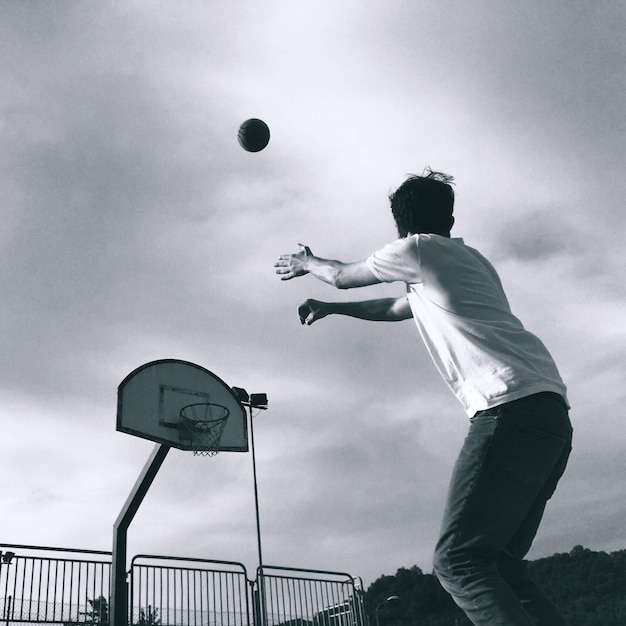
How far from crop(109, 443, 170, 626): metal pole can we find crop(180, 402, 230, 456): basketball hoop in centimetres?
80

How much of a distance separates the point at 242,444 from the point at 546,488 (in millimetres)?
11128

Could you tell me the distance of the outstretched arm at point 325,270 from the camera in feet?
10.6

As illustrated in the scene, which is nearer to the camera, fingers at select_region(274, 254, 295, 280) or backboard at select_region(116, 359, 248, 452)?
fingers at select_region(274, 254, 295, 280)

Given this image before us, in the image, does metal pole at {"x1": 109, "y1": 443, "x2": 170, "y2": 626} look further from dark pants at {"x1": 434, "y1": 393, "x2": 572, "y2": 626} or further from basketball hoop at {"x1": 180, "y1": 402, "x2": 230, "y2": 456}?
dark pants at {"x1": 434, "y1": 393, "x2": 572, "y2": 626}

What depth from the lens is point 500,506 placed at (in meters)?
2.52

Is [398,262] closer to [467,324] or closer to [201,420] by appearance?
→ [467,324]

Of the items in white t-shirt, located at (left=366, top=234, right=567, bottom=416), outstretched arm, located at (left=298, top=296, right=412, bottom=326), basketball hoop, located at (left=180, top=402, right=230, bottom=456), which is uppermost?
basketball hoop, located at (left=180, top=402, right=230, bottom=456)

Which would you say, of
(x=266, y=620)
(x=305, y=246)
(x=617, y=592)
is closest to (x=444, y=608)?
(x=617, y=592)

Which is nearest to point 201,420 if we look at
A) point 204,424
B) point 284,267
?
point 204,424

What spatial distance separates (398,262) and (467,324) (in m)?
0.41

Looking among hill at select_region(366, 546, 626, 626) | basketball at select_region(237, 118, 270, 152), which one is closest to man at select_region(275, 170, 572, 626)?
basketball at select_region(237, 118, 270, 152)

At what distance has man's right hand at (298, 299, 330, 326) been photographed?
3637 mm

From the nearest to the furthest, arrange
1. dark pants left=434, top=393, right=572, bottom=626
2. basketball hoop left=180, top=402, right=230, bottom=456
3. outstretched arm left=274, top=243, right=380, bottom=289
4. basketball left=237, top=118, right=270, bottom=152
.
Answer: dark pants left=434, top=393, right=572, bottom=626 < outstretched arm left=274, top=243, right=380, bottom=289 < basketball left=237, top=118, right=270, bottom=152 < basketball hoop left=180, top=402, right=230, bottom=456

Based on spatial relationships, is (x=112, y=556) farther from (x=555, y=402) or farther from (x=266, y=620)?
(x=555, y=402)
